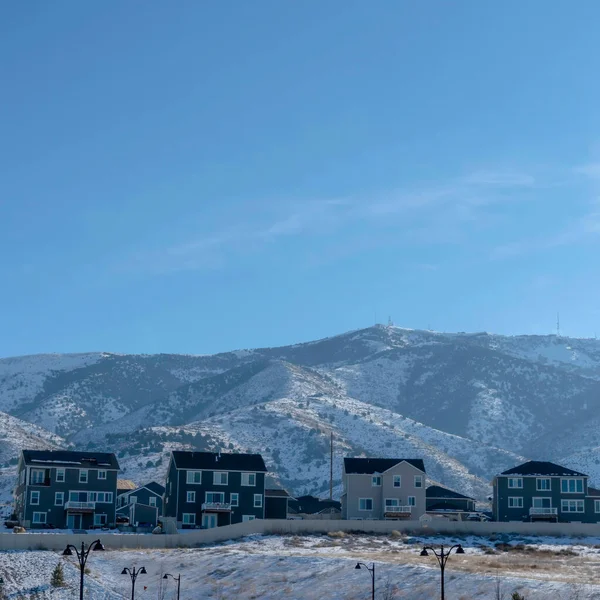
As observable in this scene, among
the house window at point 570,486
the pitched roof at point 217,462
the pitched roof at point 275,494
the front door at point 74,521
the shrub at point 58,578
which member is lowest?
the shrub at point 58,578

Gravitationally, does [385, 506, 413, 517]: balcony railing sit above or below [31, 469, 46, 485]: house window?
below

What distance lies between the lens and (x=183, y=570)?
94875 millimetres

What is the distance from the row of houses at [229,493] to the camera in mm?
128625

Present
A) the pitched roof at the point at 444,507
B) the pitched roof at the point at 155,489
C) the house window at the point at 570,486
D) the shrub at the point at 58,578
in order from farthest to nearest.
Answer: the pitched roof at the point at 155,489
the pitched roof at the point at 444,507
the house window at the point at 570,486
the shrub at the point at 58,578

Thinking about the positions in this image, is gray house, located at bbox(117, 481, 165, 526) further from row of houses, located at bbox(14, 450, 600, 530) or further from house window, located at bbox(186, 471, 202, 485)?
house window, located at bbox(186, 471, 202, 485)

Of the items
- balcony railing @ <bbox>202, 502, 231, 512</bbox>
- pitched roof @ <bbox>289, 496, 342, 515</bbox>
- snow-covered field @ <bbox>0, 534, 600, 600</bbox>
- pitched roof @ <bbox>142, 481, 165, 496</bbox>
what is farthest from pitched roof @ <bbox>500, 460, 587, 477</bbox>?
pitched roof @ <bbox>142, 481, 165, 496</bbox>

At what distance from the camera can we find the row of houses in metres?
129

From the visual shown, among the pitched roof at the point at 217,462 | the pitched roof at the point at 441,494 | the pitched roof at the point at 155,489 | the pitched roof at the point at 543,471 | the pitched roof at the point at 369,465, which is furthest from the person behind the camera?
the pitched roof at the point at 441,494

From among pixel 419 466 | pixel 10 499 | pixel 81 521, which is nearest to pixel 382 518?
pixel 419 466

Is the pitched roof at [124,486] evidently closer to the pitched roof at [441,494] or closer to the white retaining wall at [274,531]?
the pitched roof at [441,494]

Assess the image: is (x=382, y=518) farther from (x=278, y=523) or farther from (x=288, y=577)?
(x=288, y=577)

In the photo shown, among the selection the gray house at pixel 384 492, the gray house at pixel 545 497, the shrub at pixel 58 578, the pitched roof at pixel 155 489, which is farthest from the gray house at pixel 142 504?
the shrub at pixel 58 578

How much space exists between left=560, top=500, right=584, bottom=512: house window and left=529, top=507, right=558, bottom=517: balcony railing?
3.21 ft

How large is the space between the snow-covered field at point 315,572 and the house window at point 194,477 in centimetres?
2389
